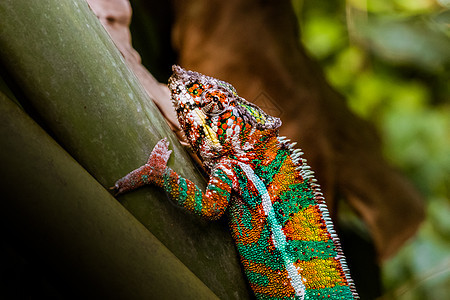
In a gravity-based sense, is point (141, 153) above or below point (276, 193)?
above

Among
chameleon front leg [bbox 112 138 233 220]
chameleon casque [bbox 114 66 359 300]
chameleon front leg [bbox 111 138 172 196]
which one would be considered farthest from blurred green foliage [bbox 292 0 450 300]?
chameleon front leg [bbox 111 138 172 196]

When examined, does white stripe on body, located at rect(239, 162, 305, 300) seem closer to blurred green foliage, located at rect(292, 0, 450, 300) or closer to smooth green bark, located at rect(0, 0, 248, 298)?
smooth green bark, located at rect(0, 0, 248, 298)

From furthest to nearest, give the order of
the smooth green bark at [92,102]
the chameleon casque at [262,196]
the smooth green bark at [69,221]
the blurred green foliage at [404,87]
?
the blurred green foliage at [404,87] < the chameleon casque at [262,196] < the smooth green bark at [92,102] < the smooth green bark at [69,221]

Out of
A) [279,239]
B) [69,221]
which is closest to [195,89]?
[279,239]

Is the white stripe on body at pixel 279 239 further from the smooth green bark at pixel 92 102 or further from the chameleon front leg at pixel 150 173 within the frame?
the chameleon front leg at pixel 150 173

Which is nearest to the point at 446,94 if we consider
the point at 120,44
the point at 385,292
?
the point at 385,292

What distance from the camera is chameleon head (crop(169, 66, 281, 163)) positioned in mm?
1231

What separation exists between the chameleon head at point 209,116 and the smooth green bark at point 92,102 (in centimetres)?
23

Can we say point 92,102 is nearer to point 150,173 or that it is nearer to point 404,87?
point 150,173

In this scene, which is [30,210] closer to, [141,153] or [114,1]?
[141,153]

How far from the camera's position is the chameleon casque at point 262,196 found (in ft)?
3.82

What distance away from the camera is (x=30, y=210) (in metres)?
0.61

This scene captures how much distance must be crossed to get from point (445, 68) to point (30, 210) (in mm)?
2068

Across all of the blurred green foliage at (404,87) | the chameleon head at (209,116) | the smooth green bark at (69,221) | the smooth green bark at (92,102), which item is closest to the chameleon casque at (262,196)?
the chameleon head at (209,116)
